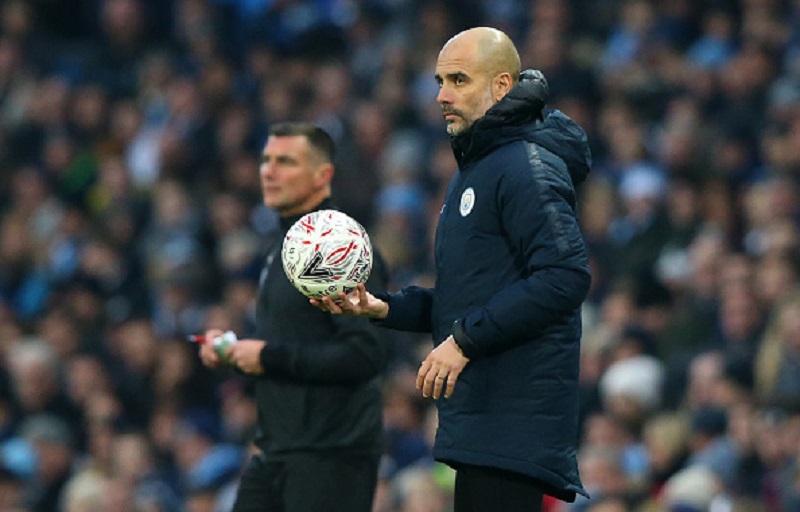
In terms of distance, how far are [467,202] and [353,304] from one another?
467 mm

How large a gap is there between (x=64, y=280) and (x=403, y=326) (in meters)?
8.25

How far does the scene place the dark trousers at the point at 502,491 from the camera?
4.65 meters

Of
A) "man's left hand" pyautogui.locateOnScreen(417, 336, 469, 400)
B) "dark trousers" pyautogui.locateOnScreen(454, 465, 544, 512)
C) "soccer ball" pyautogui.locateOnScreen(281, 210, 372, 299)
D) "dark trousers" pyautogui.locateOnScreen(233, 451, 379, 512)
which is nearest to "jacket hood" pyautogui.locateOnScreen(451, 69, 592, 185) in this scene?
"soccer ball" pyautogui.locateOnScreen(281, 210, 372, 299)

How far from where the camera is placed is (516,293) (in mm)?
4508

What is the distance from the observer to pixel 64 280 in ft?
42.0

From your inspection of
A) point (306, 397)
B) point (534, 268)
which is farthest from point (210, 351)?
point (534, 268)

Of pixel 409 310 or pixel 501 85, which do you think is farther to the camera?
pixel 409 310

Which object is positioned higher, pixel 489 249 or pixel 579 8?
pixel 579 8

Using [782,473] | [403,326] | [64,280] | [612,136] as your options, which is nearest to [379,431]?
[403,326]

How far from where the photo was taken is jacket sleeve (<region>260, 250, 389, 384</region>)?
5863 millimetres

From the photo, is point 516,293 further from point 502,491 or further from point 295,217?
point 295,217

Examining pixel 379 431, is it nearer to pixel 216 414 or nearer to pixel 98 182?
pixel 216 414

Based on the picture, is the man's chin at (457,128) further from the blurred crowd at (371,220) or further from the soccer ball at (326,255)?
the blurred crowd at (371,220)

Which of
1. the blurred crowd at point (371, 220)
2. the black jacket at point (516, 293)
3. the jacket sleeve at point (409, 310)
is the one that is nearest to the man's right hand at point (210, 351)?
the jacket sleeve at point (409, 310)
